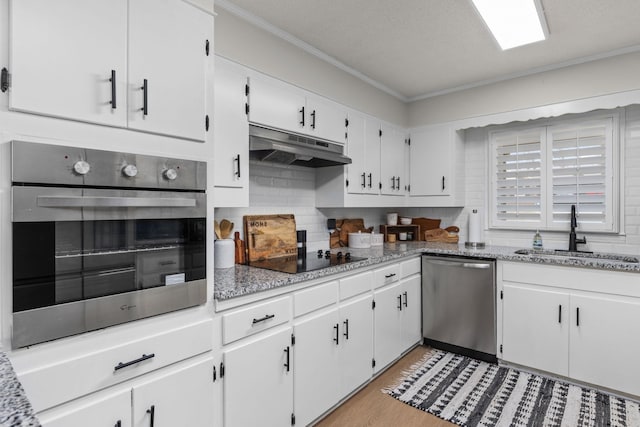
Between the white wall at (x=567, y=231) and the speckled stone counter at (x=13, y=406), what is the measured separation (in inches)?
154

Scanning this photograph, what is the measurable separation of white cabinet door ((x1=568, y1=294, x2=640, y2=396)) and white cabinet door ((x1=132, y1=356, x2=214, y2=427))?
2.66m

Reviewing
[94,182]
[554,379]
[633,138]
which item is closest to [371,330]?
[554,379]

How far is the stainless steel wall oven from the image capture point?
115 cm

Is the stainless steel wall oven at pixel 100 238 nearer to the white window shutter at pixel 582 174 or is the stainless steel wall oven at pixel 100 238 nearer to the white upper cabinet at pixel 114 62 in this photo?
the white upper cabinet at pixel 114 62

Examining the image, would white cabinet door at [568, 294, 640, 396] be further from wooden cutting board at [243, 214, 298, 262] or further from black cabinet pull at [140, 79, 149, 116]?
black cabinet pull at [140, 79, 149, 116]

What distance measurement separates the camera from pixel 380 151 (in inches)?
140

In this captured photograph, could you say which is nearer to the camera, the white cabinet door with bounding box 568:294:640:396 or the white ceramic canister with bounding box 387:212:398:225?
the white cabinet door with bounding box 568:294:640:396

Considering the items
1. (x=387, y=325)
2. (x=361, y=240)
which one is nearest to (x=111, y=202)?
(x=387, y=325)

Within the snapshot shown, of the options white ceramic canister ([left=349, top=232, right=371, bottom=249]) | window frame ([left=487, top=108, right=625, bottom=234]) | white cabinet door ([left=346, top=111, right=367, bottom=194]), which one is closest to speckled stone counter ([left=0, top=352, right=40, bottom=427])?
white cabinet door ([left=346, top=111, right=367, bottom=194])

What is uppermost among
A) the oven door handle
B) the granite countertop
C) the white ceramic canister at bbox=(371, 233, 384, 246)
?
the oven door handle

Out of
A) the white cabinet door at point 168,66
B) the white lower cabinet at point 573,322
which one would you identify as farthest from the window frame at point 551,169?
the white cabinet door at point 168,66

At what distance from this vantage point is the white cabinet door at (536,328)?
106 inches

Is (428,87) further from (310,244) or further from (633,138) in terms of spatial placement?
(310,244)

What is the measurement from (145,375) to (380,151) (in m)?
2.85
